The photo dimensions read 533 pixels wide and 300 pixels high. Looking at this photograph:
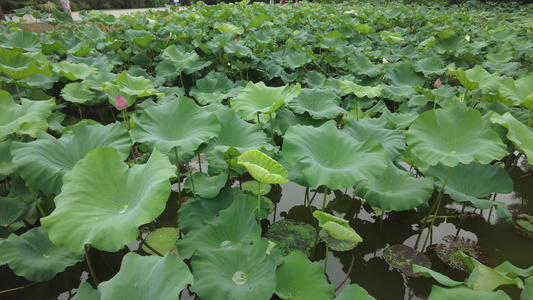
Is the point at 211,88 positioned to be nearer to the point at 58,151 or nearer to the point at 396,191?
the point at 58,151

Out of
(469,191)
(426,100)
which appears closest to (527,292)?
(469,191)

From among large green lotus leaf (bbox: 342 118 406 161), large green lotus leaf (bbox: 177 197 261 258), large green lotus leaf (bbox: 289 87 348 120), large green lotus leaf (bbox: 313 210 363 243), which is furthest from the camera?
large green lotus leaf (bbox: 289 87 348 120)

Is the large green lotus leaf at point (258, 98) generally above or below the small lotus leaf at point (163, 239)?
above

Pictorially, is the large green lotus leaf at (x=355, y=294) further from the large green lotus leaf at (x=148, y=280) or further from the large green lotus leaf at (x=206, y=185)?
the large green lotus leaf at (x=206, y=185)

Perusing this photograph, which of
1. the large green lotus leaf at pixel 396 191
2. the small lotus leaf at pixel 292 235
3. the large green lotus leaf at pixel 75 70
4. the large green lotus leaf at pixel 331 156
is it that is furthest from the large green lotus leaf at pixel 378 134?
the large green lotus leaf at pixel 75 70

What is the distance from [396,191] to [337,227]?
0.68m

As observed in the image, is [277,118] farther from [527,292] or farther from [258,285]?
[527,292]

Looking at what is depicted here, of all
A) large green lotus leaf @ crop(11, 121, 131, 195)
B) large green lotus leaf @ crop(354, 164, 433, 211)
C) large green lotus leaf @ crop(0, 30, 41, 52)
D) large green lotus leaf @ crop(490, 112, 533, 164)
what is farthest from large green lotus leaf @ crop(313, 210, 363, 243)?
large green lotus leaf @ crop(0, 30, 41, 52)

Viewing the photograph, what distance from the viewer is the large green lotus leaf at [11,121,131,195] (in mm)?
1386

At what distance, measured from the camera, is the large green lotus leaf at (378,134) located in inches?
73.2

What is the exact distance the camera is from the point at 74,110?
122 inches

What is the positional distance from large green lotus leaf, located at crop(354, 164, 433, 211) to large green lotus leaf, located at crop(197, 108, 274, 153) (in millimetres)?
584

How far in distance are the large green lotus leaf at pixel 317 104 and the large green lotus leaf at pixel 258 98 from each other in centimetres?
23

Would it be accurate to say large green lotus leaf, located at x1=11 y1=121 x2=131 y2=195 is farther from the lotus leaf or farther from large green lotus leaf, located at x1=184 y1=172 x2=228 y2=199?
the lotus leaf
